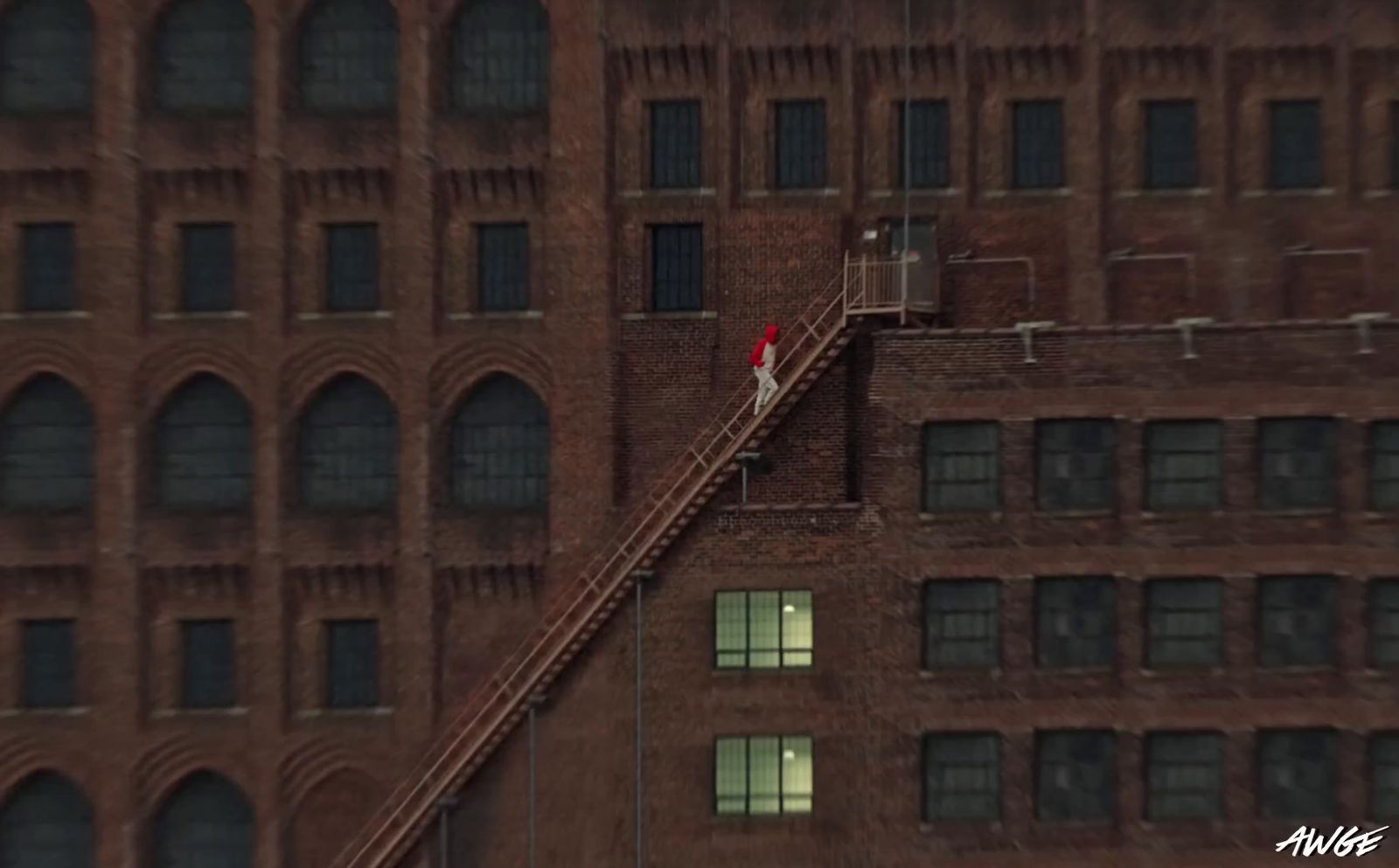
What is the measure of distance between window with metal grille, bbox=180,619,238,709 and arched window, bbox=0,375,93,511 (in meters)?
4.25

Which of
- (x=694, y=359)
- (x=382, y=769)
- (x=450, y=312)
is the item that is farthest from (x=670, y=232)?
(x=382, y=769)

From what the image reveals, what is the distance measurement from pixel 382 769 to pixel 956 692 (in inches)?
519

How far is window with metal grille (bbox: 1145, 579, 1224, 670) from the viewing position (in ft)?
85.6

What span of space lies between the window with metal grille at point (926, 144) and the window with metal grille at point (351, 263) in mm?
12609

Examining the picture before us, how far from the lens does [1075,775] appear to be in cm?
2616

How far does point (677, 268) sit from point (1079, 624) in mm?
12040

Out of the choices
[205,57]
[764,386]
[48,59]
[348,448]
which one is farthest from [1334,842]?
[48,59]

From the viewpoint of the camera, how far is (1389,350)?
2567cm

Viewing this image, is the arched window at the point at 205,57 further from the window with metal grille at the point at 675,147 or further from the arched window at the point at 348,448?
the window with metal grille at the point at 675,147

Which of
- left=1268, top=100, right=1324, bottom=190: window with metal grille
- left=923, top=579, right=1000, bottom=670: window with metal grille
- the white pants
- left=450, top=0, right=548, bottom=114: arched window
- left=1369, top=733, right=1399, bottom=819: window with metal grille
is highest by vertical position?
left=450, top=0, right=548, bottom=114: arched window

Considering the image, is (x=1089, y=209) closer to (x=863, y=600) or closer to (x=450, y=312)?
(x=863, y=600)

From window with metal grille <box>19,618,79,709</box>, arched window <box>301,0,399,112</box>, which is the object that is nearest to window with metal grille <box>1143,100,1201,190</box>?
arched window <box>301,0,399,112</box>

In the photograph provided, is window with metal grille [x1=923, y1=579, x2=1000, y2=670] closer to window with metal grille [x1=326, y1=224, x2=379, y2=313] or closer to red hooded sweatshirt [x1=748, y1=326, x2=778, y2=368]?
red hooded sweatshirt [x1=748, y1=326, x2=778, y2=368]

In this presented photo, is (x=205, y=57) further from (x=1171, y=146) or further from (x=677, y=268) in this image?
(x=1171, y=146)
